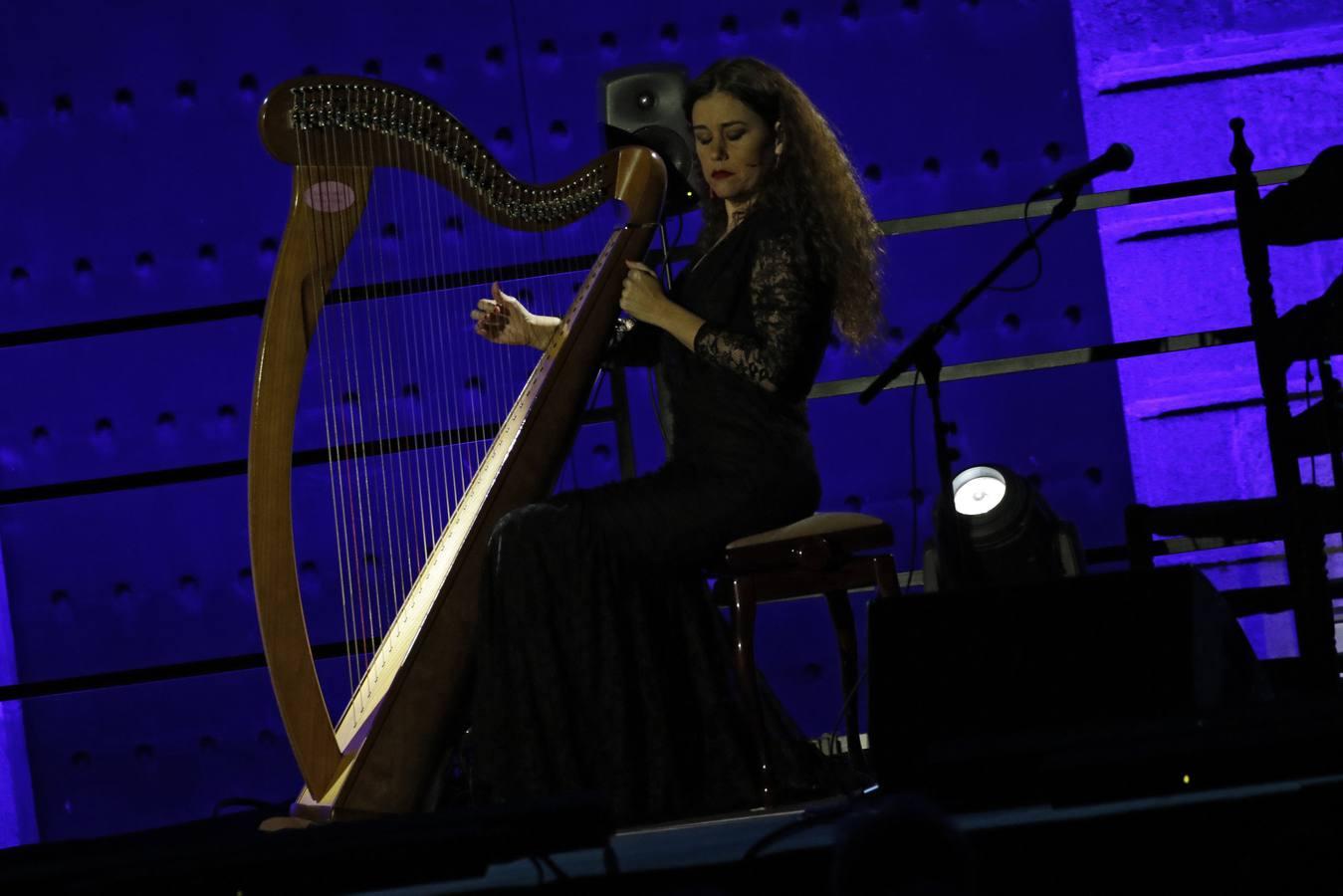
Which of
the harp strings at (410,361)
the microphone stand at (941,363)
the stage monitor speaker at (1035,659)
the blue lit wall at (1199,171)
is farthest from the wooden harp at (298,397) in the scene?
the blue lit wall at (1199,171)

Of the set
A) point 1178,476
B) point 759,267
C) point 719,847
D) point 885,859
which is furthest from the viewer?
point 1178,476

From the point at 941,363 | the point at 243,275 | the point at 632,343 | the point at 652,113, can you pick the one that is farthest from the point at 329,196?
the point at 243,275

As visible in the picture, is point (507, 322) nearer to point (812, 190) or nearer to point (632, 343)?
point (632, 343)

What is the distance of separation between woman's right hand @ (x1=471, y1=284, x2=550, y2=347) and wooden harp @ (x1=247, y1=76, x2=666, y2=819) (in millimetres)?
278

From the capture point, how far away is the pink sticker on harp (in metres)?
2.30

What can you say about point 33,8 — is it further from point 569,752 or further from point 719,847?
point 719,847

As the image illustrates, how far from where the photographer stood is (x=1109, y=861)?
113 cm

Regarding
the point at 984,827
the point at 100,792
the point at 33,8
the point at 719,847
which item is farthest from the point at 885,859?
the point at 33,8

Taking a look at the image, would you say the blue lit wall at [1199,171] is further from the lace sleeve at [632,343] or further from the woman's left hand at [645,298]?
the woman's left hand at [645,298]

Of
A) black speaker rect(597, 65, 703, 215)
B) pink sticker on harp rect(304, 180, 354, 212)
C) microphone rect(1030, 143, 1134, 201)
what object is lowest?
microphone rect(1030, 143, 1134, 201)

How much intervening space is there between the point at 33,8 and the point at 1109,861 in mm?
3613

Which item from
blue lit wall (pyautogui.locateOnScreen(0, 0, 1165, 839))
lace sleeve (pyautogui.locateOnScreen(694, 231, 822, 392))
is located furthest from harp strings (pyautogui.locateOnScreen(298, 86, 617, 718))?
lace sleeve (pyautogui.locateOnScreen(694, 231, 822, 392))

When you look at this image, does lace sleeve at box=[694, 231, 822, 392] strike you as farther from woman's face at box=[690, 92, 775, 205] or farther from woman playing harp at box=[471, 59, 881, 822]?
woman's face at box=[690, 92, 775, 205]

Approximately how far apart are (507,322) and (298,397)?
0.53 metres
